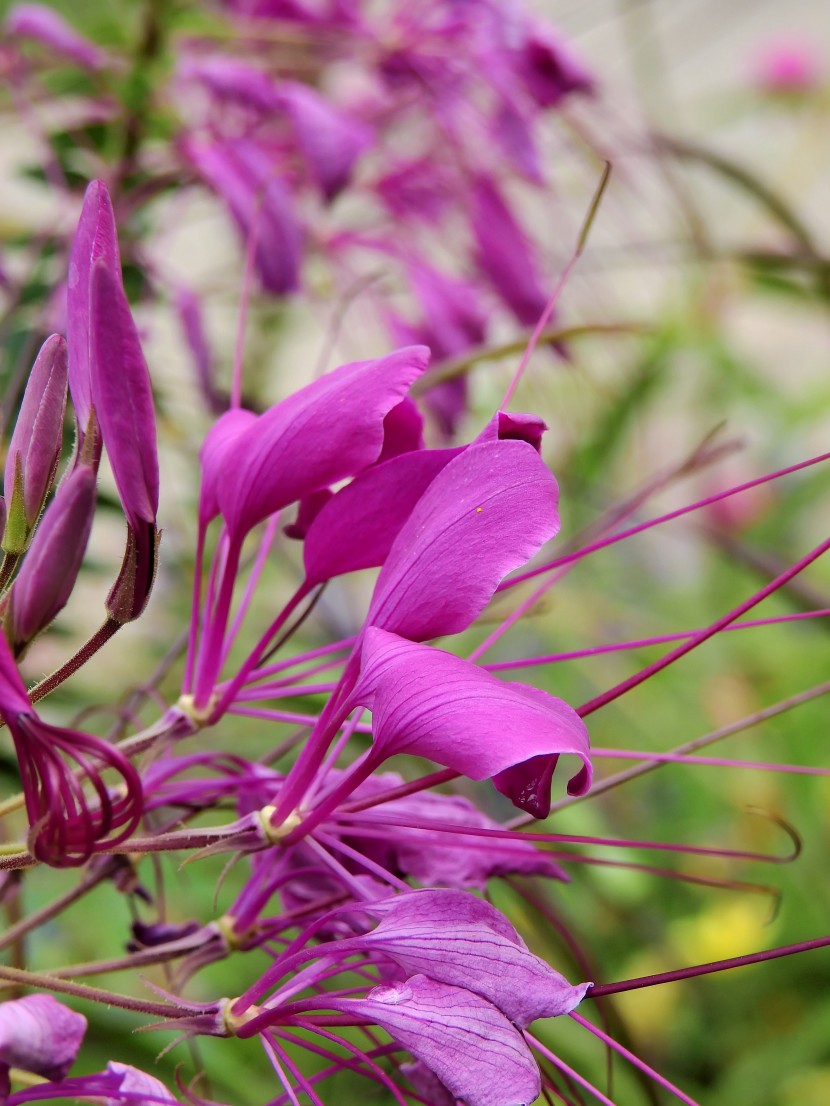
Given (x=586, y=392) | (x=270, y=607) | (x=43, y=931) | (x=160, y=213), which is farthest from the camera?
(x=270, y=607)

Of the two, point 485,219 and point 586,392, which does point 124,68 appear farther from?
point 586,392

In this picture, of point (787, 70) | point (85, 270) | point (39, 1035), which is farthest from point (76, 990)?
point (787, 70)

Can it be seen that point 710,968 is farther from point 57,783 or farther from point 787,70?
point 787,70

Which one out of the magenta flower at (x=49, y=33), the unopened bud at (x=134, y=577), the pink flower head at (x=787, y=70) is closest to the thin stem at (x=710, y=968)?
the unopened bud at (x=134, y=577)

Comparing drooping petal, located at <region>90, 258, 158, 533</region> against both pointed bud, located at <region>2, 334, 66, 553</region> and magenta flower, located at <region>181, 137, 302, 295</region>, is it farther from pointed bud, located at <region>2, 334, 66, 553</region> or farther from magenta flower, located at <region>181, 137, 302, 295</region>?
magenta flower, located at <region>181, 137, 302, 295</region>

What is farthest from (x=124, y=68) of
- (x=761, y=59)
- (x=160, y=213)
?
(x=761, y=59)

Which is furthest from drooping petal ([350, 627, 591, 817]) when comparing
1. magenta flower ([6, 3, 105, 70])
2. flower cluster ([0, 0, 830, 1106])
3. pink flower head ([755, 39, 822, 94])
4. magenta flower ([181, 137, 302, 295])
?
pink flower head ([755, 39, 822, 94])
